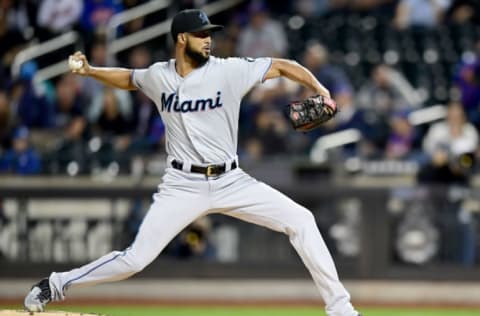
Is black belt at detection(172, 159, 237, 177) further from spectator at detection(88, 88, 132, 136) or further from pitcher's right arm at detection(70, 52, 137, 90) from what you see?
spectator at detection(88, 88, 132, 136)

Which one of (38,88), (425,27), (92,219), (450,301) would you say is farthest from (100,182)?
(425,27)

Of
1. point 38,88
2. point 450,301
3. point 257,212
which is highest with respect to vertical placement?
point 38,88

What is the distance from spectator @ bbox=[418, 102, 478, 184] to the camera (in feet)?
41.7

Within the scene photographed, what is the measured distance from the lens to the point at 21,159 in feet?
42.9

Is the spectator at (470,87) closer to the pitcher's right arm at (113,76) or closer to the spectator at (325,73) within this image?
the spectator at (325,73)

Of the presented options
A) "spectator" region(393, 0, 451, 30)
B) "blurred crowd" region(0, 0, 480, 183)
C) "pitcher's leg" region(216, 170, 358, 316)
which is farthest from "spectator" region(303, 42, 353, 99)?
"pitcher's leg" region(216, 170, 358, 316)

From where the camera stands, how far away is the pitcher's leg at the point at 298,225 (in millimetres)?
7680

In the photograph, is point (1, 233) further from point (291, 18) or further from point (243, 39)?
point (291, 18)

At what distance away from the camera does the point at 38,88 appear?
1516 centimetres

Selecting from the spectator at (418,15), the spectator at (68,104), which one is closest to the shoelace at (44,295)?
the spectator at (68,104)

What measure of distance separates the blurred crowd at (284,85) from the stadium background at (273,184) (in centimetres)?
3

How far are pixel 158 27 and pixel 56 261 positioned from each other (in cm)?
470

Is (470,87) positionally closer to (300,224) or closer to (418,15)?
(418,15)

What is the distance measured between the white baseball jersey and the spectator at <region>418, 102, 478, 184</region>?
5339 millimetres
